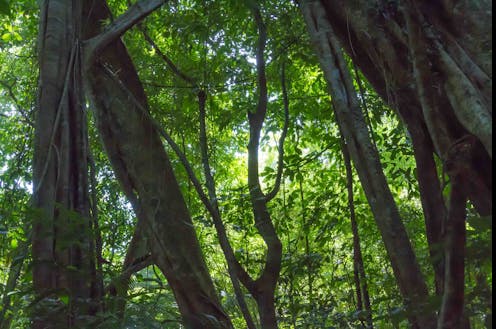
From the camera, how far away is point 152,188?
3.40 m

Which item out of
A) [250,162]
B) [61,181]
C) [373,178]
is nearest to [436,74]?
[373,178]

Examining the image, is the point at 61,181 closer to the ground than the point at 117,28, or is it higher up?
closer to the ground

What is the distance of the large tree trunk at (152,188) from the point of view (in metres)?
3.23

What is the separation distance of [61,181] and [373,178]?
1267mm

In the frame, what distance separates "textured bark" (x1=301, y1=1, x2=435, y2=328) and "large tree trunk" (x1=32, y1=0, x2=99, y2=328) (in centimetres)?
105

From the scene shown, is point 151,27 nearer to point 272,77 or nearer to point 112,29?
point 272,77

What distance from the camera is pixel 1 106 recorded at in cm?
675

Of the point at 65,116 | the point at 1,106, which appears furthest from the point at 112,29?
the point at 1,106

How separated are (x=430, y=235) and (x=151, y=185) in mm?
1881

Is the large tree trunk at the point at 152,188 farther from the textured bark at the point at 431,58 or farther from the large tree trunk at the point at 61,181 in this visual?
the textured bark at the point at 431,58

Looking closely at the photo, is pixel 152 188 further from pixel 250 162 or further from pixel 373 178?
pixel 373 178

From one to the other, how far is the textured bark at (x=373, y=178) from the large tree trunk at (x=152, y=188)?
4.14 feet

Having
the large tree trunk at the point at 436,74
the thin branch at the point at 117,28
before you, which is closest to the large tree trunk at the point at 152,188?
the thin branch at the point at 117,28

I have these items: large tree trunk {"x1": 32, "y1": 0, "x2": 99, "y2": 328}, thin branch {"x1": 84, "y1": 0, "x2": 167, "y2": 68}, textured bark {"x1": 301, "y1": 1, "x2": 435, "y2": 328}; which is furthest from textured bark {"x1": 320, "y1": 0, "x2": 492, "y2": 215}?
large tree trunk {"x1": 32, "y1": 0, "x2": 99, "y2": 328}
